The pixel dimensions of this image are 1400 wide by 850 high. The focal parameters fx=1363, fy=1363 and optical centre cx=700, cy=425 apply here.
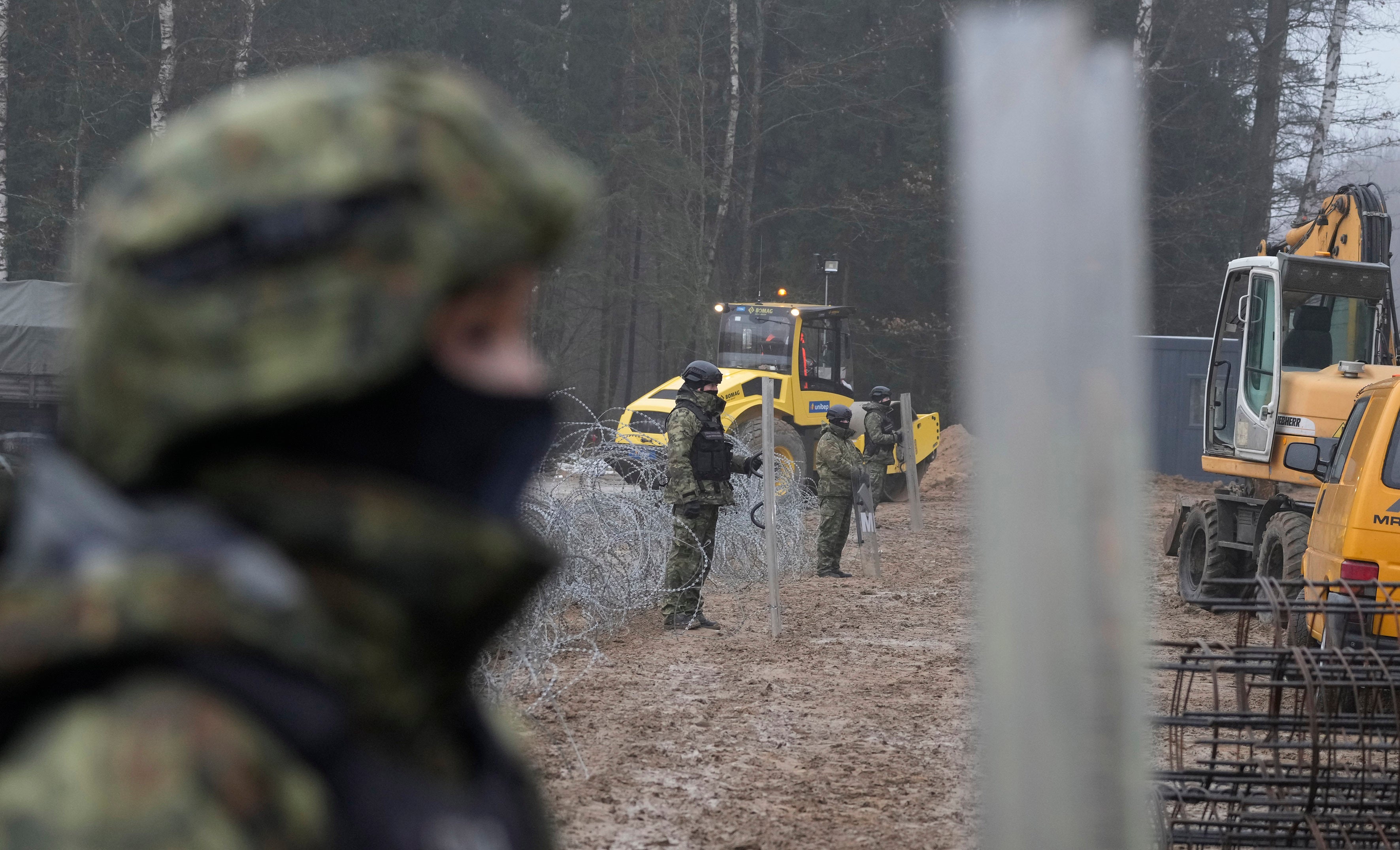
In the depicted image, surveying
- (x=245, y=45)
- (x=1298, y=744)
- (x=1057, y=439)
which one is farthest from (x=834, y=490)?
(x=245, y=45)

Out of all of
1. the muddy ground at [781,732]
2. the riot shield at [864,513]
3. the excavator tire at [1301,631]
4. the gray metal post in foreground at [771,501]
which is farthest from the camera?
the riot shield at [864,513]

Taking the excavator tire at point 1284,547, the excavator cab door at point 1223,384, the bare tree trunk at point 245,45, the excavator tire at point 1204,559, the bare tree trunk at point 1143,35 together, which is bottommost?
the excavator tire at point 1204,559

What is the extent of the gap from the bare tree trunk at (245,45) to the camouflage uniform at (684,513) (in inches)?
574

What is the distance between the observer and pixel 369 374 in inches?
31.1

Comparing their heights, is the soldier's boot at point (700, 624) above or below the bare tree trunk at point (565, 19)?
below

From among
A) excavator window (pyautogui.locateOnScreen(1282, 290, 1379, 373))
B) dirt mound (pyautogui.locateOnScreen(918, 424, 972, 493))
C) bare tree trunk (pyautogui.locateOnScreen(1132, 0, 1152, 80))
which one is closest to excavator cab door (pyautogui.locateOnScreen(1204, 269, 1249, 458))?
excavator window (pyautogui.locateOnScreen(1282, 290, 1379, 373))

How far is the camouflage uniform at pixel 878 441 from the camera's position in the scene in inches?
648

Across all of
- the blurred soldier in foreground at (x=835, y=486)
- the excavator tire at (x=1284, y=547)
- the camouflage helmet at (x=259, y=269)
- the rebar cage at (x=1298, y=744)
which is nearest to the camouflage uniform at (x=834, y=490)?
the blurred soldier in foreground at (x=835, y=486)

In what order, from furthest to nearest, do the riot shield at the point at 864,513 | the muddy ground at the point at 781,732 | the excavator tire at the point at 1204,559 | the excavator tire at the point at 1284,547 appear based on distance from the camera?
the riot shield at the point at 864,513 → the excavator tire at the point at 1204,559 → the excavator tire at the point at 1284,547 → the muddy ground at the point at 781,732

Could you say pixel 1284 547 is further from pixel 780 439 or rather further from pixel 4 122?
pixel 4 122

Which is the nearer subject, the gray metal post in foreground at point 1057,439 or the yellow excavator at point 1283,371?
the gray metal post in foreground at point 1057,439

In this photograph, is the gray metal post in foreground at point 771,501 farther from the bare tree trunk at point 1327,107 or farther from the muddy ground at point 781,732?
the bare tree trunk at point 1327,107

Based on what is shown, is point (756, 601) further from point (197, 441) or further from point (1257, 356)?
point (197, 441)

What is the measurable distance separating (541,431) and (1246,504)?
1126 centimetres
